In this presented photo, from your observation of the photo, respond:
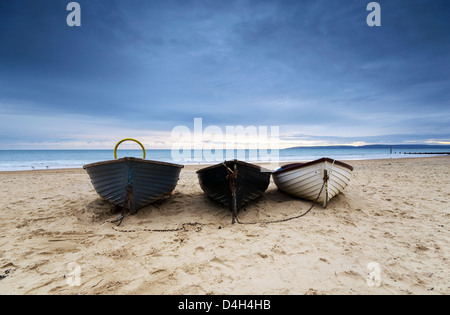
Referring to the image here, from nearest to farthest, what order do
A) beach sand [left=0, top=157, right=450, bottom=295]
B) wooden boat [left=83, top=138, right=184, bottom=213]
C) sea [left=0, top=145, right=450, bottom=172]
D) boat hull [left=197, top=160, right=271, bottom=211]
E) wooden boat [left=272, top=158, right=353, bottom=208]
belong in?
beach sand [left=0, top=157, right=450, bottom=295] < wooden boat [left=83, top=138, right=184, bottom=213] < boat hull [left=197, top=160, right=271, bottom=211] < wooden boat [left=272, top=158, right=353, bottom=208] < sea [left=0, top=145, right=450, bottom=172]

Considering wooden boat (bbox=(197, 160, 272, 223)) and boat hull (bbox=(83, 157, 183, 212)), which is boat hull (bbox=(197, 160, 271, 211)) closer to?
wooden boat (bbox=(197, 160, 272, 223))

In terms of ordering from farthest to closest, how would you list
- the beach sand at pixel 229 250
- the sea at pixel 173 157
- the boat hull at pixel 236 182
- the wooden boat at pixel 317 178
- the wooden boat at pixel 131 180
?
the sea at pixel 173 157 < the wooden boat at pixel 317 178 < the boat hull at pixel 236 182 < the wooden boat at pixel 131 180 < the beach sand at pixel 229 250

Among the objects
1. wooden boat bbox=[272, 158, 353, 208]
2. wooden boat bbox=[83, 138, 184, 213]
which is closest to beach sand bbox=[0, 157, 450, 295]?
wooden boat bbox=[272, 158, 353, 208]

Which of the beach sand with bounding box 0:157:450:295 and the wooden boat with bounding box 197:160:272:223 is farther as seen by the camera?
the wooden boat with bounding box 197:160:272:223

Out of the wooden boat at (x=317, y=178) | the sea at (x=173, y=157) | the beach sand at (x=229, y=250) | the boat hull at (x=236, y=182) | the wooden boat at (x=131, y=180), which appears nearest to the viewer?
the beach sand at (x=229, y=250)

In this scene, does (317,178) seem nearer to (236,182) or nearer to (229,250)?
(236,182)

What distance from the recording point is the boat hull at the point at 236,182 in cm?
460

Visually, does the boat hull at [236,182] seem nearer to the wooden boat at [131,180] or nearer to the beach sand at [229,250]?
the beach sand at [229,250]

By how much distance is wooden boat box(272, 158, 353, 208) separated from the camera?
492 centimetres

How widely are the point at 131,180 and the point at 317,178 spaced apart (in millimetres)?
4041

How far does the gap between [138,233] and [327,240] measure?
127 inches

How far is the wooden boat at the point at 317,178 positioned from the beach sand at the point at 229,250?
281 millimetres

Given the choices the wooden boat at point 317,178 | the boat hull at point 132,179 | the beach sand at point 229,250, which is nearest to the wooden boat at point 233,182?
the beach sand at point 229,250
